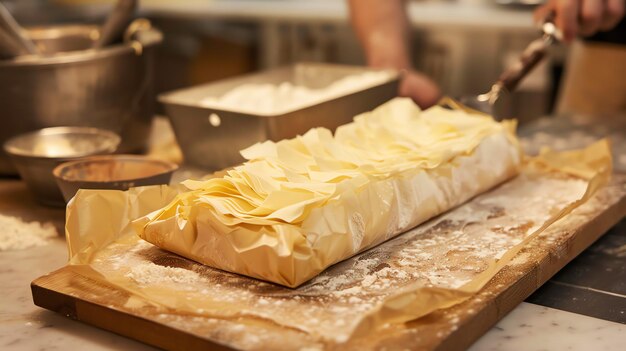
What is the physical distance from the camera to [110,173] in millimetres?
1191

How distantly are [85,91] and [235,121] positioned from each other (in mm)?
268

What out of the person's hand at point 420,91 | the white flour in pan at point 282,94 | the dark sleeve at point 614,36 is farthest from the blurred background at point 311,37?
the white flour in pan at point 282,94

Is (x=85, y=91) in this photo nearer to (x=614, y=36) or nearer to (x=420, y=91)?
(x=420, y=91)

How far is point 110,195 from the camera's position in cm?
100

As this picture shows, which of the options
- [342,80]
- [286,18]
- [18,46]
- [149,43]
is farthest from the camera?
[286,18]

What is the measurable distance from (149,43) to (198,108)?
0.71 feet

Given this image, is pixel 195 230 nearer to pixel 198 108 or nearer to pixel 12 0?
pixel 198 108

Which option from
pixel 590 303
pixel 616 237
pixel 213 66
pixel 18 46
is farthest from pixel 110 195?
pixel 213 66

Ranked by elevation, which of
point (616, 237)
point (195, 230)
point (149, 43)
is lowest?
point (616, 237)

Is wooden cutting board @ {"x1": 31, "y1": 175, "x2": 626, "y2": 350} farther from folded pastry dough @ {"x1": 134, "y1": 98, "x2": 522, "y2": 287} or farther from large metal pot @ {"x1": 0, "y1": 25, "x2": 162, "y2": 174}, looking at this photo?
large metal pot @ {"x1": 0, "y1": 25, "x2": 162, "y2": 174}

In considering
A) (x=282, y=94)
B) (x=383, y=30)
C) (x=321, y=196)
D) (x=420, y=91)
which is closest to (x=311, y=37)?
(x=383, y=30)

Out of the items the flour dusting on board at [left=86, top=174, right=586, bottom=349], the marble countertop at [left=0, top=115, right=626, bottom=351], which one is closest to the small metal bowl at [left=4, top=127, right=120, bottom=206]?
the marble countertop at [left=0, top=115, right=626, bottom=351]

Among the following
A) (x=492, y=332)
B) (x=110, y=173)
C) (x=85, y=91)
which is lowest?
(x=492, y=332)

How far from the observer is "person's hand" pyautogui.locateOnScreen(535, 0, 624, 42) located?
4.93 feet
